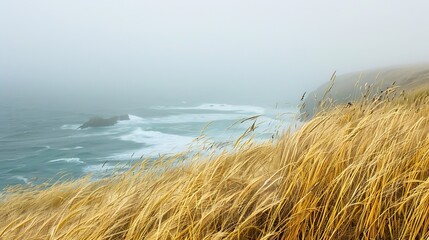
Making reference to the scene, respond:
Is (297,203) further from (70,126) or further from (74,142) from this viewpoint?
(70,126)

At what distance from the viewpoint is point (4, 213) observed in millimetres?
5082

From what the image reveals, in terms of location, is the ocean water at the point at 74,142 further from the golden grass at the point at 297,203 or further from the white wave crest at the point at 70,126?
the golden grass at the point at 297,203

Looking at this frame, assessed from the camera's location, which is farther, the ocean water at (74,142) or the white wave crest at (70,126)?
the white wave crest at (70,126)

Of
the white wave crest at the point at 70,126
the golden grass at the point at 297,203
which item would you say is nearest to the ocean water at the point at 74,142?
the white wave crest at the point at 70,126

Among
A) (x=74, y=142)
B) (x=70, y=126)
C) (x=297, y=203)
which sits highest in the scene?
(x=297, y=203)

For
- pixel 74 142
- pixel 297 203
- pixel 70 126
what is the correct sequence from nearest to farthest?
pixel 297 203
pixel 74 142
pixel 70 126

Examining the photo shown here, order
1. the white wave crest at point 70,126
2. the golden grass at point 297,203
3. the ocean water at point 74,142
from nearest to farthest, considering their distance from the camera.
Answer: the golden grass at point 297,203
the ocean water at point 74,142
the white wave crest at point 70,126

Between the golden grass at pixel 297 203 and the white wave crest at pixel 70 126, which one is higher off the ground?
the golden grass at pixel 297 203

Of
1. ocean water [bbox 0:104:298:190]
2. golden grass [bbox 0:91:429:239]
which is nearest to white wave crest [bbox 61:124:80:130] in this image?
ocean water [bbox 0:104:298:190]

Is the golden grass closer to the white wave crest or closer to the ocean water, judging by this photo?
the ocean water

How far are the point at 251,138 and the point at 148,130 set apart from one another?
9032 cm

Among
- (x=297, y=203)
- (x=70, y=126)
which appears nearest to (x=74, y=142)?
(x=70, y=126)

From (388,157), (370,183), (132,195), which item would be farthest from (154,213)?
(388,157)

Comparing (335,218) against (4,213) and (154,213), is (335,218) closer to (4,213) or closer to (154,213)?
(154,213)
